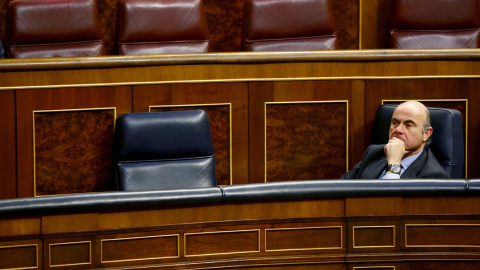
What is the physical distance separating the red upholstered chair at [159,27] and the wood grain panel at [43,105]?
12.8 inches

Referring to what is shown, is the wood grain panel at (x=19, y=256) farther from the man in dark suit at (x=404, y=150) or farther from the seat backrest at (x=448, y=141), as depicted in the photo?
the seat backrest at (x=448, y=141)

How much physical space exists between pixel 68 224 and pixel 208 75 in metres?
0.68

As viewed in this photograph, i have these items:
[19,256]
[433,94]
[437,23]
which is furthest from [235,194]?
[437,23]

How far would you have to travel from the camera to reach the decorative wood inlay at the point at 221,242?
3.45 feet

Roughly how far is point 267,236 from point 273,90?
615 mm

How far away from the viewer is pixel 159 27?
Answer: 6.12 feet

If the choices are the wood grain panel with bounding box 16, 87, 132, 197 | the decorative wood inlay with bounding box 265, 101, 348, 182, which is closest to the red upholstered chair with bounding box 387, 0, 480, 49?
the decorative wood inlay with bounding box 265, 101, 348, 182

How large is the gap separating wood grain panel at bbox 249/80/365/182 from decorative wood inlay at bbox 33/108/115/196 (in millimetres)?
322

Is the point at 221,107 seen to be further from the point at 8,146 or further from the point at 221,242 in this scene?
the point at 221,242

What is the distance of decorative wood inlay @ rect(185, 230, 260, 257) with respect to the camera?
1.05 meters

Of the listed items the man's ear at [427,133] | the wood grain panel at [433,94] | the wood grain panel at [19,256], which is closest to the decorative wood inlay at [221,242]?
the wood grain panel at [19,256]

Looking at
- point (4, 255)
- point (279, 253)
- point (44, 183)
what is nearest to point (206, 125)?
point (44, 183)

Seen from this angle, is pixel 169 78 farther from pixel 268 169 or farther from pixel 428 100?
pixel 428 100

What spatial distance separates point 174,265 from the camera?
1040mm
